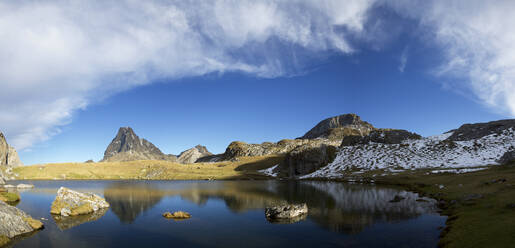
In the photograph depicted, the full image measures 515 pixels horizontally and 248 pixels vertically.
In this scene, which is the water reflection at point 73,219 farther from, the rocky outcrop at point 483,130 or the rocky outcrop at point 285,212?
the rocky outcrop at point 483,130

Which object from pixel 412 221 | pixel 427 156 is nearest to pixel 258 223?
pixel 412 221

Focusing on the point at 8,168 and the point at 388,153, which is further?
the point at 8,168

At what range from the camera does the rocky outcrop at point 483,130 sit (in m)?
179

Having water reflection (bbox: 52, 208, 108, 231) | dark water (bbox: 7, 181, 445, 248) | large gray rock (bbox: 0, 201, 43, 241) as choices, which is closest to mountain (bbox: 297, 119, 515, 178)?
dark water (bbox: 7, 181, 445, 248)

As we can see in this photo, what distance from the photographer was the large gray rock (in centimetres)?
3059

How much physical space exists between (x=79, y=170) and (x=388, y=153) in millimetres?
231053

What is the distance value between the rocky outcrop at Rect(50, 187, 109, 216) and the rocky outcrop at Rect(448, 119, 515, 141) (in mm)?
226325

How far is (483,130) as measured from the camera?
613ft

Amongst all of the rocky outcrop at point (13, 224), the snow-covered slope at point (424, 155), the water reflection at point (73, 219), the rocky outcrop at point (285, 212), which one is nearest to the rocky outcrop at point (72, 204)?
the water reflection at point (73, 219)

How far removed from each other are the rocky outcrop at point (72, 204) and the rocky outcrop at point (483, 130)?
743 feet

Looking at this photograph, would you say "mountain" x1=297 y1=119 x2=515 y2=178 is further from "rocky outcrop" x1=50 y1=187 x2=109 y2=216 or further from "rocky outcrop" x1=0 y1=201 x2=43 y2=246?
"rocky outcrop" x1=0 y1=201 x2=43 y2=246

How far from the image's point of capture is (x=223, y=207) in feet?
187

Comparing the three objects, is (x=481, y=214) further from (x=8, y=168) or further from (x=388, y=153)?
(x=8, y=168)

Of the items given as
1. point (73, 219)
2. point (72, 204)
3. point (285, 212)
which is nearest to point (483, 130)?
point (285, 212)
